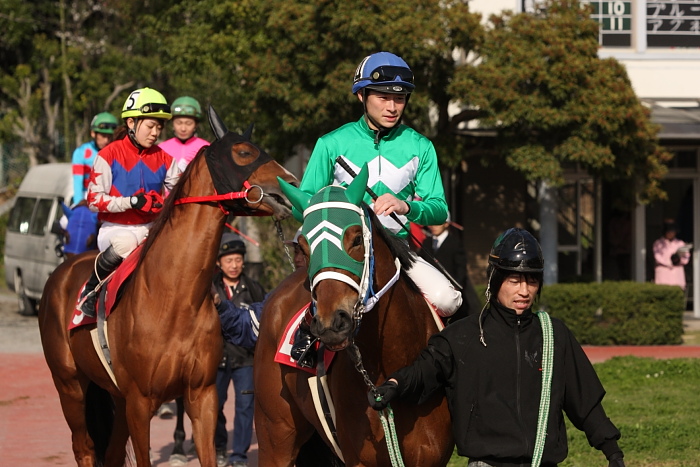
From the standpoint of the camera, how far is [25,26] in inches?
1200

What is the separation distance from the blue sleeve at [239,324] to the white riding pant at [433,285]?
198 centimetres

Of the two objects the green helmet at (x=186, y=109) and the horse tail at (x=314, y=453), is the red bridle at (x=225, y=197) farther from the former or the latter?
the green helmet at (x=186, y=109)

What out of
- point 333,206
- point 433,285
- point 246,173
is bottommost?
point 433,285

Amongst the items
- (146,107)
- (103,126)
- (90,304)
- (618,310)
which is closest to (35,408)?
(103,126)

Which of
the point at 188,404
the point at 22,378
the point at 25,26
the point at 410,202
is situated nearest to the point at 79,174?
the point at 22,378

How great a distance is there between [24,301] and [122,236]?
42.5 feet

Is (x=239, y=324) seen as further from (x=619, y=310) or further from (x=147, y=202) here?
(x=619, y=310)

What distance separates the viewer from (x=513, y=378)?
4.64 meters

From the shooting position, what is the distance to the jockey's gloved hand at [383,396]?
4.40m

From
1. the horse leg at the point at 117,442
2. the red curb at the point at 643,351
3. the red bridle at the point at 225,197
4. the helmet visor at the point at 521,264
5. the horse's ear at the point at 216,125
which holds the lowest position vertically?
the red curb at the point at 643,351

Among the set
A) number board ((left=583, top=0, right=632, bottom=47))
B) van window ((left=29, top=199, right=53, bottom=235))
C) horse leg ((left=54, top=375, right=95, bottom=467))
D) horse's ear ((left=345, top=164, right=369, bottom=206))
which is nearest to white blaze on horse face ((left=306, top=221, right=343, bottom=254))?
horse's ear ((left=345, top=164, right=369, bottom=206))

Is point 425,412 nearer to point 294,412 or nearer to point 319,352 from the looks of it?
point 319,352

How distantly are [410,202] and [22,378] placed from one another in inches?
369

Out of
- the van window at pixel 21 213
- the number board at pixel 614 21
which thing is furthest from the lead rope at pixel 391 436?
the van window at pixel 21 213
